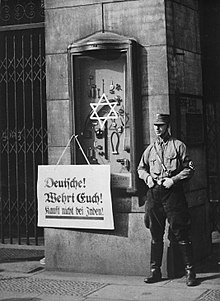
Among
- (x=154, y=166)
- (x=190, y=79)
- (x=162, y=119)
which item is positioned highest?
(x=190, y=79)

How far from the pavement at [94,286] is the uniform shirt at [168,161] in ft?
4.46

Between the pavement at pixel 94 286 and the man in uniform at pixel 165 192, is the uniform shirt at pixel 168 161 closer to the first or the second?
the man in uniform at pixel 165 192

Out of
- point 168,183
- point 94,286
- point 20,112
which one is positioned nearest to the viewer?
point 168,183

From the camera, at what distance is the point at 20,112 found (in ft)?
36.5

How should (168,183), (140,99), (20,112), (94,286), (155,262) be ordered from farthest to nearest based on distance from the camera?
1. (20,112)
2. (140,99)
3. (155,262)
4. (94,286)
5. (168,183)

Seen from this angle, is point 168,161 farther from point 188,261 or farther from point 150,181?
point 188,261

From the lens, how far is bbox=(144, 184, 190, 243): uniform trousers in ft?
25.9

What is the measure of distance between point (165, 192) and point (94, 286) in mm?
1501

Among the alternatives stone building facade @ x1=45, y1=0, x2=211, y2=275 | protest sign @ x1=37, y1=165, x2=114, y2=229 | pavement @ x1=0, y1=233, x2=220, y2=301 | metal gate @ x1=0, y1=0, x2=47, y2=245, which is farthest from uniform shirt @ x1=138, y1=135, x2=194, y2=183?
metal gate @ x1=0, y1=0, x2=47, y2=245

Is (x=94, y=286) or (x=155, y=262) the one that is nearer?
(x=94, y=286)

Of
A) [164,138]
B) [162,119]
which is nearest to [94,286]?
[164,138]

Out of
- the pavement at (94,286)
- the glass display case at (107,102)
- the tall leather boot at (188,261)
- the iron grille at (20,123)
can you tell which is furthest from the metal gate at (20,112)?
the tall leather boot at (188,261)

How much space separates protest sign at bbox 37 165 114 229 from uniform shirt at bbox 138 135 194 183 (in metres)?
0.72

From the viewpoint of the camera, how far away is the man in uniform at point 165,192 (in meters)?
7.87
